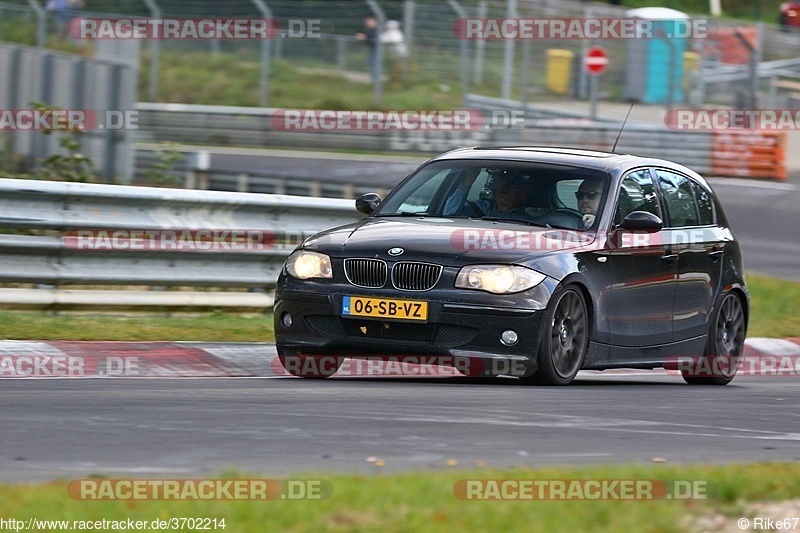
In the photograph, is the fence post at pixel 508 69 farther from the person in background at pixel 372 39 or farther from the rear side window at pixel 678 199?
the rear side window at pixel 678 199

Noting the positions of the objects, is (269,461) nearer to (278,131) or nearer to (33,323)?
(33,323)

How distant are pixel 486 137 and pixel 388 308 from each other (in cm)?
2153

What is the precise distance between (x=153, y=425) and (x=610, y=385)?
4.28 meters

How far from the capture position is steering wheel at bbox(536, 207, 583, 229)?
960 cm

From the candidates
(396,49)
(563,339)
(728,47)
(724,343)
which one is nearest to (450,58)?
(396,49)

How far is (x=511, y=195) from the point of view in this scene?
9766mm

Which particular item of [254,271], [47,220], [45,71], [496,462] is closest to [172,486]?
[496,462]

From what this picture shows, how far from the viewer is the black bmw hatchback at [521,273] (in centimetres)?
878

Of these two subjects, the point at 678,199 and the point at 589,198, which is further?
the point at 678,199

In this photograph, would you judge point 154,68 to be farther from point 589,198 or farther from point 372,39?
point 589,198

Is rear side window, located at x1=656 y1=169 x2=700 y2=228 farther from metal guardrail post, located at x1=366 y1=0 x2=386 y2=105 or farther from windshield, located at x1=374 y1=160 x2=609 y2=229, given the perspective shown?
metal guardrail post, located at x1=366 y1=0 x2=386 y2=105

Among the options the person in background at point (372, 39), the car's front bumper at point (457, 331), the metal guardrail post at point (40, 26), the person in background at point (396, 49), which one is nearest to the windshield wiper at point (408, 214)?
the car's front bumper at point (457, 331)

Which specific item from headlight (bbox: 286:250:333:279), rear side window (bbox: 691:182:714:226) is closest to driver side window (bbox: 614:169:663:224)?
rear side window (bbox: 691:182:714:226)

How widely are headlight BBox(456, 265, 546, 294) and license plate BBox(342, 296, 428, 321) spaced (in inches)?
10.4
